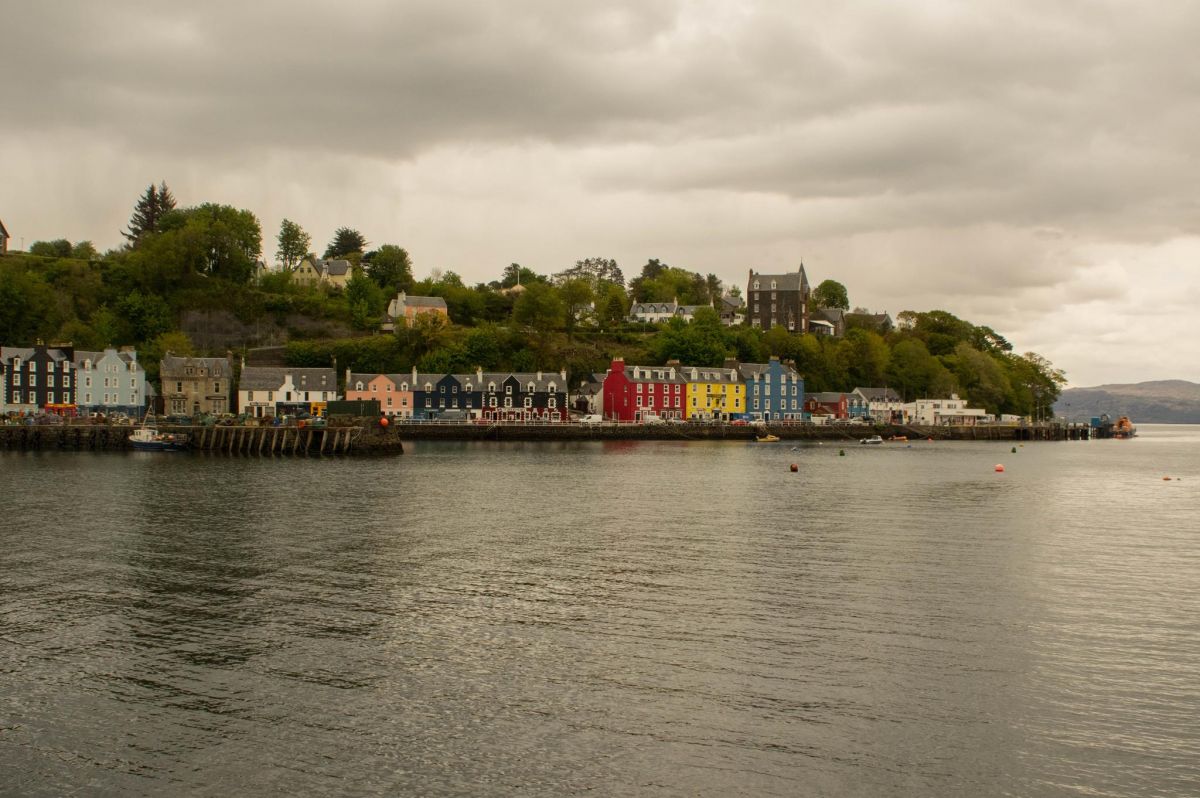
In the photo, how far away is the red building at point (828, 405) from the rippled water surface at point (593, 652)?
9429cm

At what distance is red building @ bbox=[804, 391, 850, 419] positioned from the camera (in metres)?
137

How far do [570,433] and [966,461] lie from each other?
140 feet

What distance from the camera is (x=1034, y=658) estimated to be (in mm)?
19547

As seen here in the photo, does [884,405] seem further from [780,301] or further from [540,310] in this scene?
[540,310]

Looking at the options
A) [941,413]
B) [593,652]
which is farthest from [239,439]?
[941,413]

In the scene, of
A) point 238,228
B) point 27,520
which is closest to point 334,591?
point 27,520

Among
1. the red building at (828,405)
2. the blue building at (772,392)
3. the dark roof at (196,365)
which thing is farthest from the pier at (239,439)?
the red building at (828,405)

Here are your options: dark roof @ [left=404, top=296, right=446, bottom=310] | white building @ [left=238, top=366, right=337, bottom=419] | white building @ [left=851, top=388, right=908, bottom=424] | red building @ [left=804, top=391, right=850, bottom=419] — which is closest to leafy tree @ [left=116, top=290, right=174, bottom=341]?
white building @ [left=238, top=366, right=337, bottom=419]

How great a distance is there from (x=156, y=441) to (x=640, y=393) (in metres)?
59.6

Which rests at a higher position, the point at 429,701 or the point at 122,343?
the point at 122,343

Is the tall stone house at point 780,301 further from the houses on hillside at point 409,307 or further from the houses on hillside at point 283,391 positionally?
the houses on hillside at point 283,391

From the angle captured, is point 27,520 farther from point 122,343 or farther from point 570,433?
point 122,343

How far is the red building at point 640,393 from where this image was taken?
12450cm

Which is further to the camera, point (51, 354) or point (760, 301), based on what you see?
point (760, 301)
